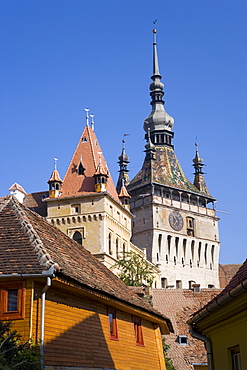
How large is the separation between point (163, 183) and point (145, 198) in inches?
143

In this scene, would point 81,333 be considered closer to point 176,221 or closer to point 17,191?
point 17,191

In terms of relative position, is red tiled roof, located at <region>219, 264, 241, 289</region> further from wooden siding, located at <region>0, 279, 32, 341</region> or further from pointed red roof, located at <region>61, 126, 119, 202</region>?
wooden siding, located at <region>0, 279, 32, 341</region>

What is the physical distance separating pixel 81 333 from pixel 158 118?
3391 inches

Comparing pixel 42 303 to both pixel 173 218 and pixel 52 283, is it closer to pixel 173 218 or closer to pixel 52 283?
pixel 52 283

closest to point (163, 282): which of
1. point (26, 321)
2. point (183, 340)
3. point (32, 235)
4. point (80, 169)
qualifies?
point (80, 169)

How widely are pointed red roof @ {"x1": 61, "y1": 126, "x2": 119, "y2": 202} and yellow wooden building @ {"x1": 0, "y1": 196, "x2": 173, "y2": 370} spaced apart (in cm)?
4311

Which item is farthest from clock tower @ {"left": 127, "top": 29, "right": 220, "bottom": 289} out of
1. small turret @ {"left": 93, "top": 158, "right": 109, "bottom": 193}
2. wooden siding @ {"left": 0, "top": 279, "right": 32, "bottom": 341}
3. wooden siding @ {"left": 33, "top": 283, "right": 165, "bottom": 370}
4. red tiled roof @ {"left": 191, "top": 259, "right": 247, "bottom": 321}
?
red tiled roof @ {"left": 191, "top": 259, "right": 247, "bottom": 321}

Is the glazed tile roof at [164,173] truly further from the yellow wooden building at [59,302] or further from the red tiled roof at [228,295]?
the red tiled roof at [228,295]

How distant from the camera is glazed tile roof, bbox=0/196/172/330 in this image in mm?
14336

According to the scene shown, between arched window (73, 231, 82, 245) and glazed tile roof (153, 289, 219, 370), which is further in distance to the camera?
arched window (73, 231, 82, 245)

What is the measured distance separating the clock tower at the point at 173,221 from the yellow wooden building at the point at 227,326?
68953 millimetres

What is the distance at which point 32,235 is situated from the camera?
15734 mm

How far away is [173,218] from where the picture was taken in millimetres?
87312

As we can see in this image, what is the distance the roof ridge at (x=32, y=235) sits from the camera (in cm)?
1434
